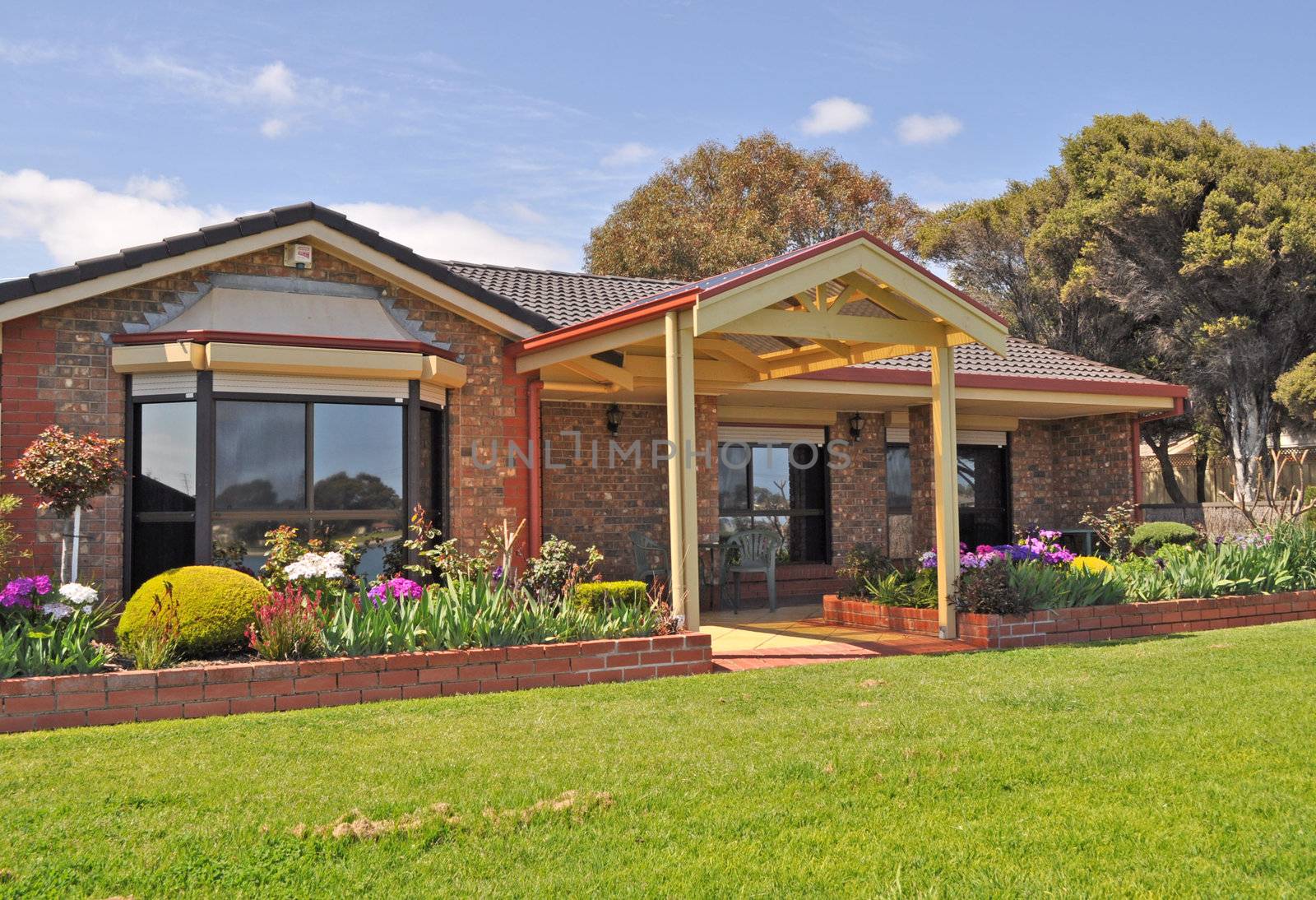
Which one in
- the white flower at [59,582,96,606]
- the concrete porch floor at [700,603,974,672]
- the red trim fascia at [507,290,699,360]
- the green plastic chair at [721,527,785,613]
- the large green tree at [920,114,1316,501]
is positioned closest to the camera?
the white flower at [59,582,96,606]

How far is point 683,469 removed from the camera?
841 cm

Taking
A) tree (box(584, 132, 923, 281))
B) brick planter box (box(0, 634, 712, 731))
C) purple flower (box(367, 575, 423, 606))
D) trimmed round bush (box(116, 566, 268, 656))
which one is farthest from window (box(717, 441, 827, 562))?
tree (box(584, 132, 923, 281))

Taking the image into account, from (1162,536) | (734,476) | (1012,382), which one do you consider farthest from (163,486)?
(1162,536)

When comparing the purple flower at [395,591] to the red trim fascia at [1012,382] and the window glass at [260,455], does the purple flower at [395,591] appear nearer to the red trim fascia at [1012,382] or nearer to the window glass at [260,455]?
the window glass at [260,455]

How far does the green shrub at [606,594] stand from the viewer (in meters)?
8.45

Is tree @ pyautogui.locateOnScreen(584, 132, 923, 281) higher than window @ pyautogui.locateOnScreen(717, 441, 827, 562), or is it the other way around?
tree @ pyautogui.locateOnScreen(584, 132, 923, 281)

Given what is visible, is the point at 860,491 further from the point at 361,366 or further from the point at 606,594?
the point at 361,366

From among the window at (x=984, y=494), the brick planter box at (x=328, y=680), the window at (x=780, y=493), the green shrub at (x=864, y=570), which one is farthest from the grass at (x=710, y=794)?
the window at (x=984, y=494)

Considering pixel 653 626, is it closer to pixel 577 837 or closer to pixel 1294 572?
pixel 577 837

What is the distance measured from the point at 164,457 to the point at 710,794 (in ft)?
→ 20.9

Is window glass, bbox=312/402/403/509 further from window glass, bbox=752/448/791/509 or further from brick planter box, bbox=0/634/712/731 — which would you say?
window glass, bbox=752/448/791/509

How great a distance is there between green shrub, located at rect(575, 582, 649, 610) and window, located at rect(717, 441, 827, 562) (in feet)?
17.0

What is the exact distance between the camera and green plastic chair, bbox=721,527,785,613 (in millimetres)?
12141

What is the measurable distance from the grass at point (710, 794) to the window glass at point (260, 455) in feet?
10.3
